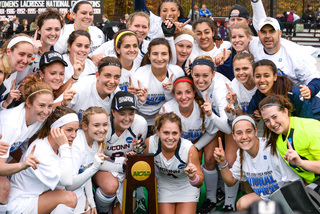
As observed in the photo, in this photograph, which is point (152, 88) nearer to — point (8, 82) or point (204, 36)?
point (204, 36)

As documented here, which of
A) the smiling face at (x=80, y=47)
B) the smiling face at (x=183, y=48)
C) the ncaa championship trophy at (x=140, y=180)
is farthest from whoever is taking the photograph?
the smiling face at (x=183, y=48)

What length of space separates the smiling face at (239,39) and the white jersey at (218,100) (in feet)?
1.77

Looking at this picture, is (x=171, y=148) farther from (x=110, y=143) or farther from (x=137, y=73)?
(x=137, y=73)

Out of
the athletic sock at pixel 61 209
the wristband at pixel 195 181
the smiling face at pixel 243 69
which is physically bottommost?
the athletic sock at pixel 61 209

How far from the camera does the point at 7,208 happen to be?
4.29 meters

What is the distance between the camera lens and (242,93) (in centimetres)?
558

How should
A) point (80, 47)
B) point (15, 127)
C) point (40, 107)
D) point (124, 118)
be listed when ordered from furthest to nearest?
point (80, 47), point (124, 118), point (40, 107), point (15, 127)

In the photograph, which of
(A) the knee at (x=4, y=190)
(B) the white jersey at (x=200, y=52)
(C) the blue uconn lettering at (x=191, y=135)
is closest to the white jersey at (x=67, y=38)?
(B) the white jersey at (x=200, y=52)

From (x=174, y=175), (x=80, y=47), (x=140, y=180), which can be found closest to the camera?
(x=140, y=180)

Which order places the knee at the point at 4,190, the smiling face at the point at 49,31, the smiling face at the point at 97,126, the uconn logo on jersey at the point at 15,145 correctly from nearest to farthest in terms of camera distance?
the knee at the point at 4,190
the uconn logo on jersey at the point at 15,145
the smiling face at the point at 97,126
the smiling face at the point at 49,31

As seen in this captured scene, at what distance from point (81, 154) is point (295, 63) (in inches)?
117

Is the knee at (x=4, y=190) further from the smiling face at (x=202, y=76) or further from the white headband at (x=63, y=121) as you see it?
the smiling face at (x=202, y=76)

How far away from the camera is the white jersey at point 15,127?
172 inches

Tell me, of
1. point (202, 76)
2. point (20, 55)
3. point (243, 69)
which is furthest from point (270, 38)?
point (20, 55)
